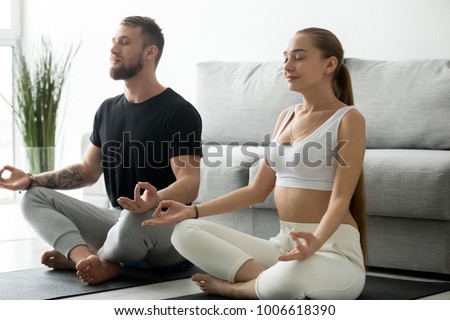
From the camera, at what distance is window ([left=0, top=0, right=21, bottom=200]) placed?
6.04 metres

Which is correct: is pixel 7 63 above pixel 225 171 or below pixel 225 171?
above

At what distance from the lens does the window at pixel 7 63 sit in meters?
6.04

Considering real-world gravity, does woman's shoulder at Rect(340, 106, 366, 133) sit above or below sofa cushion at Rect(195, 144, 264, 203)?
above

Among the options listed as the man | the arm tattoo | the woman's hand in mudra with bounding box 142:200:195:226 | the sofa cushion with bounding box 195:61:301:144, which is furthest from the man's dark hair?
the sofa cushion with bounding box 195:61:301:144

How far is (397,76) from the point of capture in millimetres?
3799

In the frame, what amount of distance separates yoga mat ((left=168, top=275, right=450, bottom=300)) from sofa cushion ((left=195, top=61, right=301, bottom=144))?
1325 millimetres

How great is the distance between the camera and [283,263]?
2.46 meters

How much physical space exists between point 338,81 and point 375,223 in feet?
2.47

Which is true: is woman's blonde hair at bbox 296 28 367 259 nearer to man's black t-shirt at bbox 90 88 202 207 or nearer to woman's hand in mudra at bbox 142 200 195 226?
woman's hand in mudra at bbox 142 200 195 226

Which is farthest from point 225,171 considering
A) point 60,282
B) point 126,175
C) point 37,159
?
point 37,159

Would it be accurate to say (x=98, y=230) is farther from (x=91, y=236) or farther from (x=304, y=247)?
(x=304, y=247)

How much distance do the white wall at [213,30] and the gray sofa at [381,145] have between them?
0.31 meters

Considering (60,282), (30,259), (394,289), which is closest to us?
(394,289)

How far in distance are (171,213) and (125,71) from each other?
0.78 m
